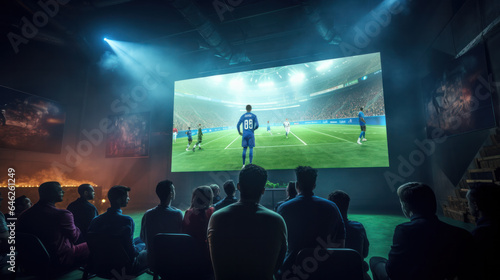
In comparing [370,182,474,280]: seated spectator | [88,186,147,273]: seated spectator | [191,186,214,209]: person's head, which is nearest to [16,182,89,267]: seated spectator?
[88,186,147,273]: seated spectator

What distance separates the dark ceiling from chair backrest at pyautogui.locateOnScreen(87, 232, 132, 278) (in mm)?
5850

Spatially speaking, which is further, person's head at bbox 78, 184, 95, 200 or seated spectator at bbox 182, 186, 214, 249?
person's head at bbox 78, 184, 95, 200

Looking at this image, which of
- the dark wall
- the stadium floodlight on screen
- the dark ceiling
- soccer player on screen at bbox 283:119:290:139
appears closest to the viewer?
the dark wall

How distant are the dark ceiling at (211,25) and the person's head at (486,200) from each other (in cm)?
606

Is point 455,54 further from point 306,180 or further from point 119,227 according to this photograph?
point 119,227

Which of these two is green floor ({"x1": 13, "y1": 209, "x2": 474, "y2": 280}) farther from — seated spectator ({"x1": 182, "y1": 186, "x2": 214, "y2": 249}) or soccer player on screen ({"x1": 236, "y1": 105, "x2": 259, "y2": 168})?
soccer player on screen ({"x1": 236, "y1": 105, "x2": 259, "y2": 168})

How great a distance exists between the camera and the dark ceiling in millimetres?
6625

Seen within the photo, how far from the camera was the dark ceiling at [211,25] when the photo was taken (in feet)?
21.7

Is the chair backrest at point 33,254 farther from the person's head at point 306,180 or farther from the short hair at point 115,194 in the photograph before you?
the person's head at point 306,180

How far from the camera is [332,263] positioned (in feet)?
4.79

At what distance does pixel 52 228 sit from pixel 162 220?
3.97 ft

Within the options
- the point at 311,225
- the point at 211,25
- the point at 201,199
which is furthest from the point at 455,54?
the point at 201,199

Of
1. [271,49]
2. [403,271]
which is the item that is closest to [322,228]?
[403,271]

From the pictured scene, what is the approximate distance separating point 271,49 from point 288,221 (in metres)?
7.90
